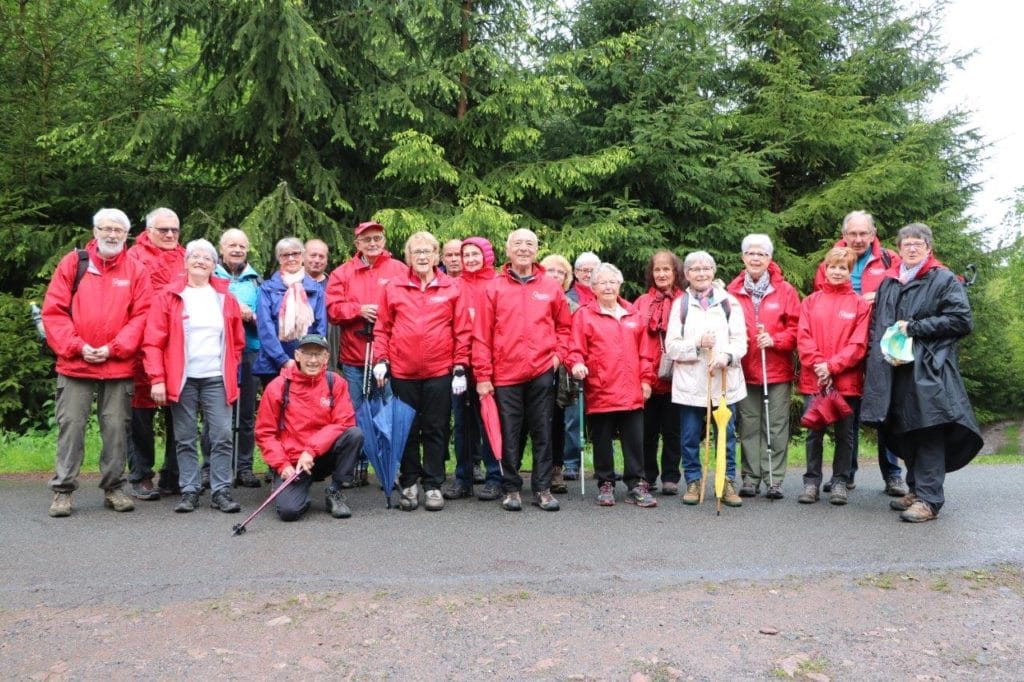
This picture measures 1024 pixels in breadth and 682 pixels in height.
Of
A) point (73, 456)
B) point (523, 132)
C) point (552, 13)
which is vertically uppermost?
point (552, 13)

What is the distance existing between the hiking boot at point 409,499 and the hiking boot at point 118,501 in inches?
84.7

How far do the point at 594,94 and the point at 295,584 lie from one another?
10.1m

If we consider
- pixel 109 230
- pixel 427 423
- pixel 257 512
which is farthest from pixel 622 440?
pixel 109 230

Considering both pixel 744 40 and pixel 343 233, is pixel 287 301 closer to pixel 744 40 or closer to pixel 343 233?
pixel 343 233

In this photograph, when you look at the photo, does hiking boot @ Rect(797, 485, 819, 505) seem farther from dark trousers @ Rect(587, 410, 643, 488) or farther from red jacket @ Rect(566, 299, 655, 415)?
red jacket @ Rect(566, 299, 655, 415)

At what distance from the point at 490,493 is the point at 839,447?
3110 millimetres

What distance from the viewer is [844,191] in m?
13.2

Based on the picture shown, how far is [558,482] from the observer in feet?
25.9

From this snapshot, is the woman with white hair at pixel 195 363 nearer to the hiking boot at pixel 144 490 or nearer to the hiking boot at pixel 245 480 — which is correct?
the hiking boot at pixel 144 490

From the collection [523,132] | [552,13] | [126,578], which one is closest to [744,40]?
[552,13]

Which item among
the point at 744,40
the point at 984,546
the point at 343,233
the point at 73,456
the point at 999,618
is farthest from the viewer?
the point at 744,40

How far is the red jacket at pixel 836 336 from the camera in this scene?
Answer: 7.09m

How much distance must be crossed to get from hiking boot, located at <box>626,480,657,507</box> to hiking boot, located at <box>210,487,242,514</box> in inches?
128

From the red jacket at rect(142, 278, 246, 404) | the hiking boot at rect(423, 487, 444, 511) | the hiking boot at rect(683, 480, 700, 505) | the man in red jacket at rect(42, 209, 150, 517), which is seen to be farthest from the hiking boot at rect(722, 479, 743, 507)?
the man in red jacket at rect(42, 209, 150, 517)
